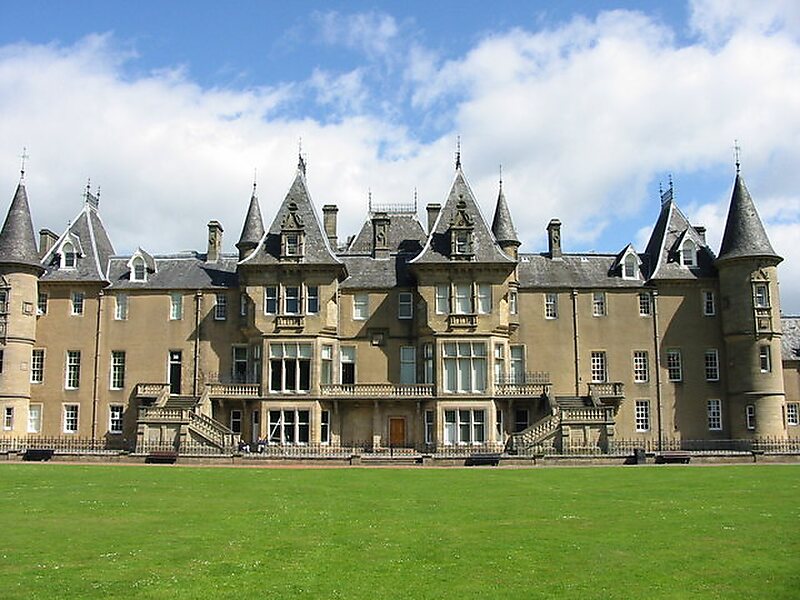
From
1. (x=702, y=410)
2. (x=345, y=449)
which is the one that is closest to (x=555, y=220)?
(x=702, y=410)

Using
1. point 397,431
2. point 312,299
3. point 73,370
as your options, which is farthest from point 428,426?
point 73,370

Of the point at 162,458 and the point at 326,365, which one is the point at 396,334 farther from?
the point at 162,458

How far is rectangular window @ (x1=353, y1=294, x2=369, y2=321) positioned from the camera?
52938 mm

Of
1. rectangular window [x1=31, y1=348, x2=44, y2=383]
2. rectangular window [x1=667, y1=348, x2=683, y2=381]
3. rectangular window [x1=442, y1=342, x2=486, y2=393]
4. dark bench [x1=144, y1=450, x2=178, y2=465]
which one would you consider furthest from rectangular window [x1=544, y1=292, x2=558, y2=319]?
rectangular window [x1=31, y1=348, x2=44, y2=383]

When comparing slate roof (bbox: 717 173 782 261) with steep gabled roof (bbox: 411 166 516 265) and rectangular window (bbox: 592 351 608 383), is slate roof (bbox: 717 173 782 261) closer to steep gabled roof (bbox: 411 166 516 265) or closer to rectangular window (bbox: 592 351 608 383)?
rectangular window (bbox: 592 351 608 383)

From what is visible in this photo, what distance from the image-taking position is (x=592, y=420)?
45.4 meters

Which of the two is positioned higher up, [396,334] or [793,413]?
[396,334]

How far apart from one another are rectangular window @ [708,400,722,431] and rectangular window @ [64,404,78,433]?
129 ft

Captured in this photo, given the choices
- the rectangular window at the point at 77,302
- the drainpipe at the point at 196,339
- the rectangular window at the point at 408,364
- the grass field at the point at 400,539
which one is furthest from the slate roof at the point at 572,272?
the rectangular window at the point at 77,302

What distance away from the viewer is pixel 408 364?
5247 centimetres

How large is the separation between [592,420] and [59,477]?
26.9m

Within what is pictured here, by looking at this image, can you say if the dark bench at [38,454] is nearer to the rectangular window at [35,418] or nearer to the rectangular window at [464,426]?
the rectangular window at [35,418]

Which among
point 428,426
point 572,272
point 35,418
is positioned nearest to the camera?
point 428,426

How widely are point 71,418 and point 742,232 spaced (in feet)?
141
